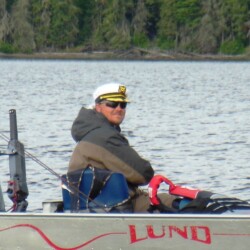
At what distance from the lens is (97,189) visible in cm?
881

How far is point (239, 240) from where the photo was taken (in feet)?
28.5

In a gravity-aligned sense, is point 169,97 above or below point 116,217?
below

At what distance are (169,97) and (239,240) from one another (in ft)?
116

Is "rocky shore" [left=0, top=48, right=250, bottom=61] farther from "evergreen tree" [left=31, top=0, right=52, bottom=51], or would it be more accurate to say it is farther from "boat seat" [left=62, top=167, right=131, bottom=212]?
"boat seat" [left=62, top=167, right=131, bottom=212]

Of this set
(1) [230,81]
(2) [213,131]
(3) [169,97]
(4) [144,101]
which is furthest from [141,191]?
(1) [230,81]

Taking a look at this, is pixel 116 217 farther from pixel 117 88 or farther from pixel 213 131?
pixel 213 131

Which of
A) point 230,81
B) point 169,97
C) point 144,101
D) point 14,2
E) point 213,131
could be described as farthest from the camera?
point 14,2

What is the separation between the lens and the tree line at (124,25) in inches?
3883

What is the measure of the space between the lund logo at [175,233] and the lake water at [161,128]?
594cm

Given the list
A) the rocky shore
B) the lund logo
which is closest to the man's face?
the lund logo

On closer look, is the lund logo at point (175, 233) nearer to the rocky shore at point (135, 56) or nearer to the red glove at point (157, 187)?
the red glove at point (157, 187)

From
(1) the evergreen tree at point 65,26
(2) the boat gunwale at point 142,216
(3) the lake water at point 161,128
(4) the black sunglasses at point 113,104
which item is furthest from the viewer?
(1) the evergreen tree at point 65,26

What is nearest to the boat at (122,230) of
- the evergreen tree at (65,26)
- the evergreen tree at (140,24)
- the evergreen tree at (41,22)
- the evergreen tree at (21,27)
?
the evergreen tree at (21,27)

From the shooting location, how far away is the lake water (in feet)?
60.6
